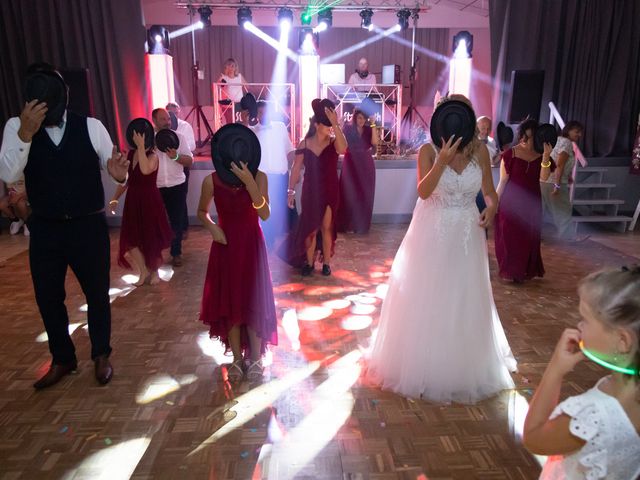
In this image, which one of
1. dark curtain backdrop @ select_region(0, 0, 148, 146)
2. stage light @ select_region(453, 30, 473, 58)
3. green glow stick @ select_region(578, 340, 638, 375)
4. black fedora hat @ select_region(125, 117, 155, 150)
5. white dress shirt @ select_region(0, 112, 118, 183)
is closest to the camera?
green glow stick @ select_region(578, 340, 638, 375)

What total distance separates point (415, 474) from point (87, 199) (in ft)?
6.46

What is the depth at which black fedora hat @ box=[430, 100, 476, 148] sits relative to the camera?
96.9 inches

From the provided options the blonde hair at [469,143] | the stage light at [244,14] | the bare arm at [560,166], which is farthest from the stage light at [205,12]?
the blonde hair at [469,143]

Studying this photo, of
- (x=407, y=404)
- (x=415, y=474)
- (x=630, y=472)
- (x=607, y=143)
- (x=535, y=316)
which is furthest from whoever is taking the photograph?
(x=607, y=143)

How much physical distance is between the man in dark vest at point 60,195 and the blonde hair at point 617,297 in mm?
2181

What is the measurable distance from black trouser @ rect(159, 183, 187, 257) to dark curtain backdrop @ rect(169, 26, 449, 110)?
29.5 ft

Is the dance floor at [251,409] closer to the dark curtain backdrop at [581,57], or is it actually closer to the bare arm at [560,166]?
the bare arm at [560,166]

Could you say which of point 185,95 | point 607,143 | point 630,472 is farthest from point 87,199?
point 185,95

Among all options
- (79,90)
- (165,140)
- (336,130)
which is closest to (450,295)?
(336,130)

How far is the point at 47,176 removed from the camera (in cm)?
242

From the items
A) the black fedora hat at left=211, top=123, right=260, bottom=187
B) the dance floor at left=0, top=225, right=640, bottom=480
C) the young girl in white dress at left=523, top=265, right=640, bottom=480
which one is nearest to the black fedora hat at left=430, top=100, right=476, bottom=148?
the black fedora hat at left=211, top=123, right=260, bottom=187

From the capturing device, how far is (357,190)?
22.3 ft

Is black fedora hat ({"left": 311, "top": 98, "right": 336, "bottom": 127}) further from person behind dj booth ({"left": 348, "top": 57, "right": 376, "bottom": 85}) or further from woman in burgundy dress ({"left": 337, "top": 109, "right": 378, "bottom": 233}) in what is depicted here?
person behind dj booth ({"left": 348, "top": 57, "right": 376, "bottom": 85})

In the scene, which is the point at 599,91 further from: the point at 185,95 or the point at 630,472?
the point at 185,95
